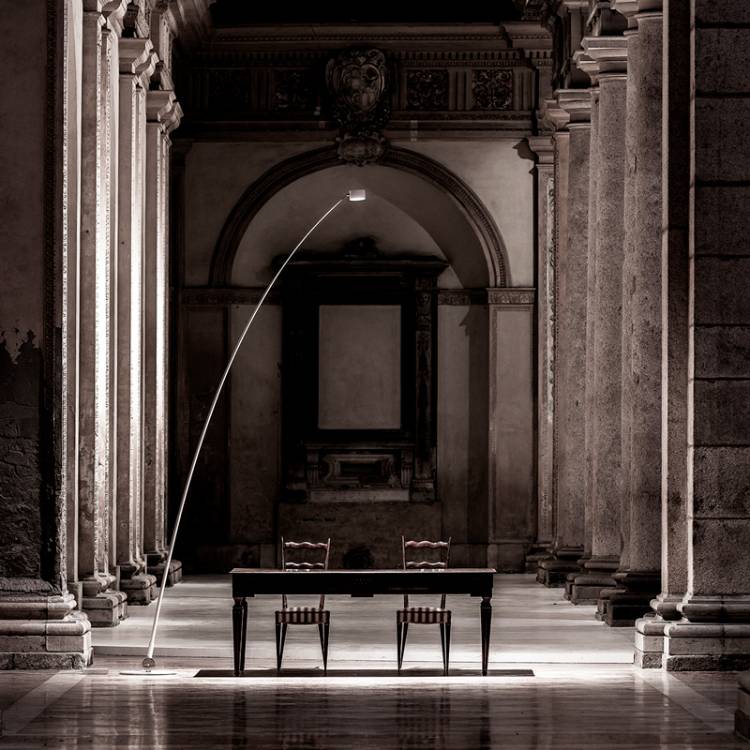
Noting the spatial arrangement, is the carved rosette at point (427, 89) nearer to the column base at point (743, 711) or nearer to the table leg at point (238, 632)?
the table leg at point (238, 632)

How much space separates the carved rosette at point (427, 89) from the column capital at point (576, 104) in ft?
13.3

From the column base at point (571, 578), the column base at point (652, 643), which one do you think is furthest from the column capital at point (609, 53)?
the column base at point (652, 643)

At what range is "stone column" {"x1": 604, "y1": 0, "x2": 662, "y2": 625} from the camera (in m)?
13.6

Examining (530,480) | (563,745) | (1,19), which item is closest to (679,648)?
(563,745)

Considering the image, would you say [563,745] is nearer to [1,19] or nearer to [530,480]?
[1,19]

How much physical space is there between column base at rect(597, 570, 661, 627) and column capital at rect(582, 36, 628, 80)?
15.8 ft

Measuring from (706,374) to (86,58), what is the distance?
6.02 meters

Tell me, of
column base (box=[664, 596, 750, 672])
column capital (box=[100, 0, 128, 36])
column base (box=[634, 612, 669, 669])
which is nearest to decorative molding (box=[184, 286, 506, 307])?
column capital (box=[100, 0, 128, 36])

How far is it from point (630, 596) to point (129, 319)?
5.62 metres

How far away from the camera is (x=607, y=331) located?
16.9 m

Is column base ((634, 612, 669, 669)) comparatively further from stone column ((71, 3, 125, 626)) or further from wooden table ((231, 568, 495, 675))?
stone column ((71, 3, 125, 626))

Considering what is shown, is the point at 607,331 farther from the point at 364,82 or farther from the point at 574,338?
the point at 364,82

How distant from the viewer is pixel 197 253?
2305 cm

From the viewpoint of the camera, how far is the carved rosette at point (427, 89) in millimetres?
23047
